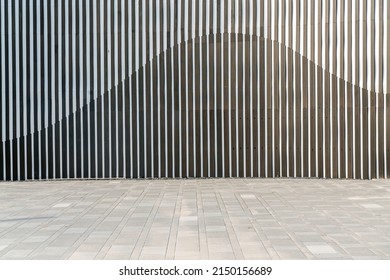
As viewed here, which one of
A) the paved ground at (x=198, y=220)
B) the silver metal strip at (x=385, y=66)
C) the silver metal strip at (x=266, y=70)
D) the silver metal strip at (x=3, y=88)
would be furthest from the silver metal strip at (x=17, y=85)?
the silver metal strip at (x=385, y=66)

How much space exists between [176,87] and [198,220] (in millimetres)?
5993

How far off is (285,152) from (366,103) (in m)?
2.14

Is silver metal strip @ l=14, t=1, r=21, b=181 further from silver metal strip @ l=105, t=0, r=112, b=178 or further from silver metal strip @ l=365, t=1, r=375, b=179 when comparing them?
silver metal strip @ l=365, t=1, r=375, b=179

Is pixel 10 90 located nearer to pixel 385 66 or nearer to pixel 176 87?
pixel 176 87

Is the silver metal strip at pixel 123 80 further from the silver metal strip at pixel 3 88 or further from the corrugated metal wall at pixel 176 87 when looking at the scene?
the silver metal strip at pixel 3 88

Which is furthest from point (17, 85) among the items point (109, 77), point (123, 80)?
point (123, 80)

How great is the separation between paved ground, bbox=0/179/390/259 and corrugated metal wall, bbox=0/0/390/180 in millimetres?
883

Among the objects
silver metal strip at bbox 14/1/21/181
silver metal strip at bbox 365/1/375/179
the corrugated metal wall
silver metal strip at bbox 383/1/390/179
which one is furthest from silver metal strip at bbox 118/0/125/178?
silver metal strip at bbox 383/1/390/179

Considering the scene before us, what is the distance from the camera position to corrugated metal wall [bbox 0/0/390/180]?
556 inches

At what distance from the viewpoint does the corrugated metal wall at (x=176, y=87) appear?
14.1 m
